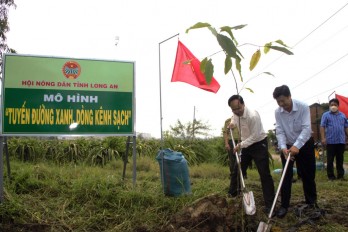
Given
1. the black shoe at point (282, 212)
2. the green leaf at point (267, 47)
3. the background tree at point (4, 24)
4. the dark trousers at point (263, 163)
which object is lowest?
the black shoe at point (282, 212)

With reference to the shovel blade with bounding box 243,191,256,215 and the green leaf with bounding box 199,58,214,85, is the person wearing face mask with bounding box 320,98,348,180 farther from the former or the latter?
the green leaf with bounding box 199,58,214,85

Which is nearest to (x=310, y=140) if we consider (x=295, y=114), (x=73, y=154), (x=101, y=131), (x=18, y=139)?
(x=295, y=114)

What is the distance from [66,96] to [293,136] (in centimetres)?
307

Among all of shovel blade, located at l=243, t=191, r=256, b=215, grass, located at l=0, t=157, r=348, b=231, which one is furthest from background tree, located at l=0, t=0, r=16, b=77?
shovel blade, located at l=243, t=191, r=256, b=215

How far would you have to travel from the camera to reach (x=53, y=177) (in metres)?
5.39

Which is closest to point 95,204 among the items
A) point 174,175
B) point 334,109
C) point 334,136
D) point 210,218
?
point 174,175

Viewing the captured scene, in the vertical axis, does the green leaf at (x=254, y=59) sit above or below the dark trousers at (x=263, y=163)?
above

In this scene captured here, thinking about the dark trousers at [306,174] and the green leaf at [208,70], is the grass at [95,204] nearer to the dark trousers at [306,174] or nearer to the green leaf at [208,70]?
the dark trousers at [306,174]

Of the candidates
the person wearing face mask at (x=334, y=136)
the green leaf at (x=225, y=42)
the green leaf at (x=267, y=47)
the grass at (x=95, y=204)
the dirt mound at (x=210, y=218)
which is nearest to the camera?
the green leaf at (x=225, y=42)

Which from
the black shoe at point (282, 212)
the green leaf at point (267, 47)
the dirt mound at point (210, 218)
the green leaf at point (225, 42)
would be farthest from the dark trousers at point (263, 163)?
the green leaf at point (225, 42)

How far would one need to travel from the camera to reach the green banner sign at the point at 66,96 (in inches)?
180

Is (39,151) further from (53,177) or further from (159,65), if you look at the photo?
(159,65)

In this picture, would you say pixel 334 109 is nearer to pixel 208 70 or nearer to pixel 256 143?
pixel 256 143

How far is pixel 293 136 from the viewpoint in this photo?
4.23 m
